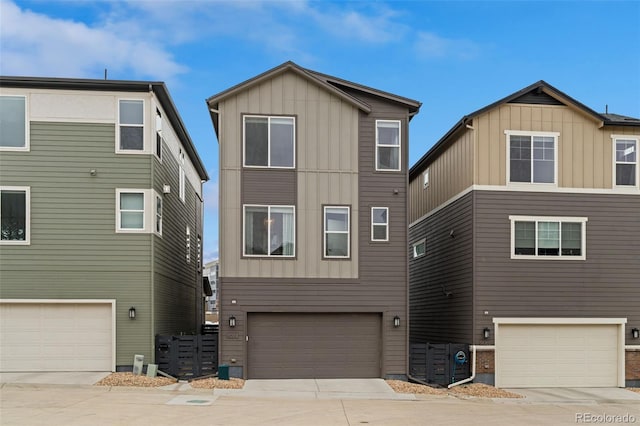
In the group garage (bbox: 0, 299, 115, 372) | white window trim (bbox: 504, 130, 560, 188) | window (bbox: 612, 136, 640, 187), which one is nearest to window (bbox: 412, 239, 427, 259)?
white window trim (bbox: 504, 130, 560, 188)

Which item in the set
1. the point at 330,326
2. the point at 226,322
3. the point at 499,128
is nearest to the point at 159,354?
the point at 226,322

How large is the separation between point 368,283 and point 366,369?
2460mm

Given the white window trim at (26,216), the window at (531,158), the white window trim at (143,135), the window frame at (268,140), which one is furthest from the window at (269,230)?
the window at (531,158)

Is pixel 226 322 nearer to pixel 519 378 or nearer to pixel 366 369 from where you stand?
pixel 366 369

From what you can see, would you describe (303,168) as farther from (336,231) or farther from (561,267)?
(561,267)

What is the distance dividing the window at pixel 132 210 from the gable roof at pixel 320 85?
128 inches

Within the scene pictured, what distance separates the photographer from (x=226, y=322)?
1784 cm

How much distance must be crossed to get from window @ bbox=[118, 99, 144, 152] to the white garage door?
11.7 meters

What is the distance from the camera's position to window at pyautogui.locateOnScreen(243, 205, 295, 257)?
18109 mm

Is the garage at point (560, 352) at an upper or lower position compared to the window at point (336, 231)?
lower

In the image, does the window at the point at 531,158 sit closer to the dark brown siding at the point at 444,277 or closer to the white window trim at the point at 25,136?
the dark brown siding at the point at 444,277

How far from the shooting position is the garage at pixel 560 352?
18.7 meters

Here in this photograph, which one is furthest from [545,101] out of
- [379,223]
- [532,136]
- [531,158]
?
[379,223]

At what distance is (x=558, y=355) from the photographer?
18.9 meters
